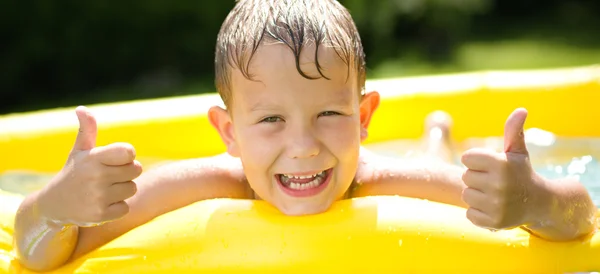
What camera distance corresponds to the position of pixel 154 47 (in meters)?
5.88

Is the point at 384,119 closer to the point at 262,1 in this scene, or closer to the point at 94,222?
the point at 262,1

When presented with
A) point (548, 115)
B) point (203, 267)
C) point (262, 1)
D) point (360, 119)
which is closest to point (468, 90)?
point (548, 115)

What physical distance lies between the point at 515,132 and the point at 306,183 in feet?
1.73

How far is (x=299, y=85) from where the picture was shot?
199 cm

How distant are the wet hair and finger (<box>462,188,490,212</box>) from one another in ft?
1.42

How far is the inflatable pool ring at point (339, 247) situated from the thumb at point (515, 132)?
284mm

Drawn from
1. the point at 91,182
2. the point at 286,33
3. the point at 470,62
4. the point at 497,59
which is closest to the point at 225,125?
the point at 286,33

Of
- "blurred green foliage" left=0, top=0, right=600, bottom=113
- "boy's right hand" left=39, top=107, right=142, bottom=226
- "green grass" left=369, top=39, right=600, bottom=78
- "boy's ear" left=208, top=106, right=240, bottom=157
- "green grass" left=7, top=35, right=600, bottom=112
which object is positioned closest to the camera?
"boy's right hand" left=39, top=107, right=142, bottom=226

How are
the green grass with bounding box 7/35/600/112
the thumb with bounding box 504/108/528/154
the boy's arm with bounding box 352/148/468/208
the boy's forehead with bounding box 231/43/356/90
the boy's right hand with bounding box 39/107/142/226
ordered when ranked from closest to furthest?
the thumb with bounding box 504/108/528/154, the boy's right hand with bounding box 39/107/142/226, the boy's forehead with bounding box 231/43/356/90, the boy's arm with bounding box 352/148/468/208, the green grass with bounding box 7/35/600/112

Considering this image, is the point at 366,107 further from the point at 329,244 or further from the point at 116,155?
the point at 116,155

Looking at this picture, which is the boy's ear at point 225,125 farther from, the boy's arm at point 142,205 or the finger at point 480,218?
the finger at point 480,218

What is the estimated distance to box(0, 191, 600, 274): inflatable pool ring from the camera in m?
2.00

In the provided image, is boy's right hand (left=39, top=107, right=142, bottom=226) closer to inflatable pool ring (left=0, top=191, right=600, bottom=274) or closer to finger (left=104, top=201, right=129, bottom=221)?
finger (left=104, top=201, right=129, bottom=221)

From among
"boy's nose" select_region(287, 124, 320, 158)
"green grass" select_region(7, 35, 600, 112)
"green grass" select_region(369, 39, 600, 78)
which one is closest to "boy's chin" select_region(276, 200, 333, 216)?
"boy's nose" select_region(287, 124, 320, 158)
